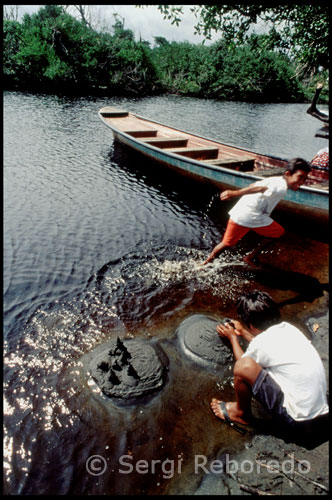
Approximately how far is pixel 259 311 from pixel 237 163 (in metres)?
6.49

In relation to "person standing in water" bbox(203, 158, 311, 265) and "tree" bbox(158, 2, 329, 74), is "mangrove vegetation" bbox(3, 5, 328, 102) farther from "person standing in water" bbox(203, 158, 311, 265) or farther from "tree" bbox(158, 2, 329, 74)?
"person standing in water" bbox(203, 158, 311, 265)

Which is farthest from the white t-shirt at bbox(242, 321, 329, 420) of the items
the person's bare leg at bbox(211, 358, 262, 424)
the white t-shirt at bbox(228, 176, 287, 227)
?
the white t-shirt at bbox(228, 176, 287, 227)

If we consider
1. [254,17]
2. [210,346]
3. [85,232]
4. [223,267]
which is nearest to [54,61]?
[254,17]

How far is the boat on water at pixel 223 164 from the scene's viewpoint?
6312mm

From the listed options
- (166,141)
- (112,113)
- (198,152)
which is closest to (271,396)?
(198,152)

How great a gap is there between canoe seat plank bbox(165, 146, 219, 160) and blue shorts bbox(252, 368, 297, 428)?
7.24 meters

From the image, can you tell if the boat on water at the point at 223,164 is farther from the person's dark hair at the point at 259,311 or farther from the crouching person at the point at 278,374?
the crouching person at the point at 278,374

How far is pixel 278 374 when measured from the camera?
2.46 m

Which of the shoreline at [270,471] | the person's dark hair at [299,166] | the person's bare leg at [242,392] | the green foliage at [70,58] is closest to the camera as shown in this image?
the shoreline at [270,471]

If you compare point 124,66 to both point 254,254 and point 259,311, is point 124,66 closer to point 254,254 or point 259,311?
point 254,254

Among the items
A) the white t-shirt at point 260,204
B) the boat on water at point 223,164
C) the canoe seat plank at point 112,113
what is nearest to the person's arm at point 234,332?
the white t-shirt at point 260,204

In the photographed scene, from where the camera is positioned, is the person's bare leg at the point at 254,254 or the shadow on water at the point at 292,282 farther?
the person's bare leg at the point at 254,254

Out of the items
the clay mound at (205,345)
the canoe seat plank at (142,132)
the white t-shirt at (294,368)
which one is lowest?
the clay mound at (205,345)

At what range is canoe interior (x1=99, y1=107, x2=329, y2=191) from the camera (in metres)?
8.08
